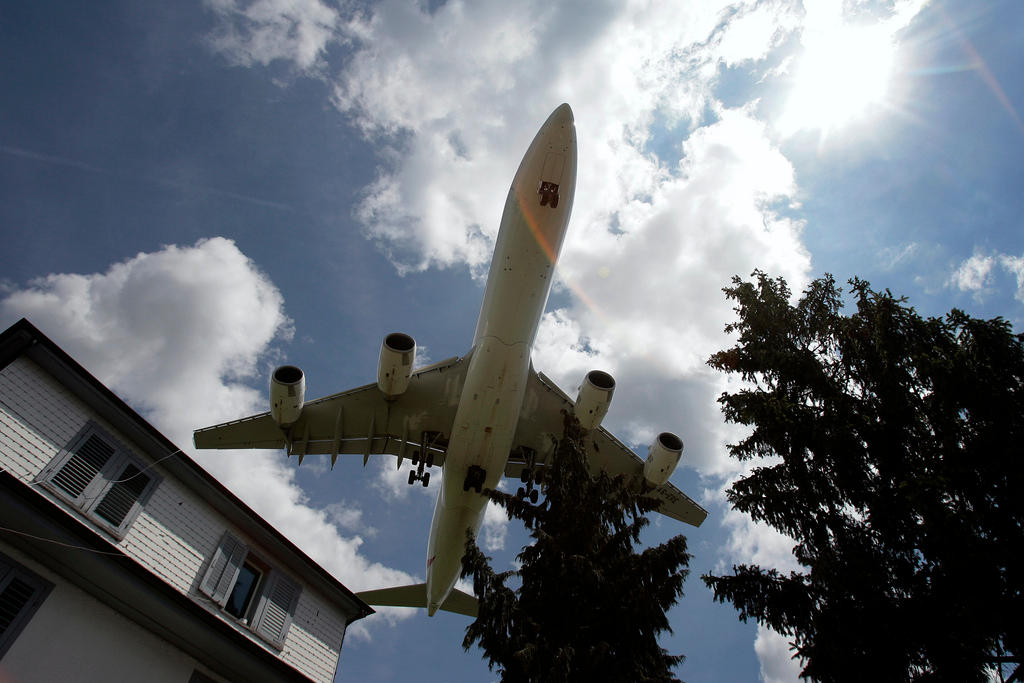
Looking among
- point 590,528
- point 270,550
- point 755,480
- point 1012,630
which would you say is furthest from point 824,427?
point 270,550

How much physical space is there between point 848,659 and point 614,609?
326cm

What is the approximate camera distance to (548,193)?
14258 millimetres

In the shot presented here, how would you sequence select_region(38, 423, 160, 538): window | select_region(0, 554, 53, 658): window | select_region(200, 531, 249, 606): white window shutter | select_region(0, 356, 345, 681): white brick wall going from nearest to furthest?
1. select_region(0, 554, 53, 658): window
2. select_region(0, 356, 345, 681): white brick wall
3. select_region(38, 423, 160, 538): window
4. select_region(200, 531, 249, 606): white window shutter

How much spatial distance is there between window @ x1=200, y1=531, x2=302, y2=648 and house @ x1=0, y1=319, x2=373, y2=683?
3 cm

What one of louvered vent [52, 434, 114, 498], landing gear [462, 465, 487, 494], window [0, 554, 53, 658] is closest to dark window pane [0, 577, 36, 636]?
window [0, 554, 53, 658]

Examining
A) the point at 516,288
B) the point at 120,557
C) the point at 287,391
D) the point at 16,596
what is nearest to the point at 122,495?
the point at 120,557

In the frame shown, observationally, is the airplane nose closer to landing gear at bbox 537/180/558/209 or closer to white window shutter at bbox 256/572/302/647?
landing gear at bbox 537/180/558/209

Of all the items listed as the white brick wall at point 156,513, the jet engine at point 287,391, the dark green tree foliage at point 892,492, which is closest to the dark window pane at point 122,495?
the white brick wall at point 156,513

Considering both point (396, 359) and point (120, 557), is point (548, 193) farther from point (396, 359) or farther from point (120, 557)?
point (120, 557)

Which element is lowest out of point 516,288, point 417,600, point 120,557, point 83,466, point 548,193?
point 120,557

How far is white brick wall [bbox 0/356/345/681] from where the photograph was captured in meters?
8.40

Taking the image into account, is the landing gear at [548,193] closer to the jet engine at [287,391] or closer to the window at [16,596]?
the jet engine at [287,391]

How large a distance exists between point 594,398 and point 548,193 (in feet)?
18.7

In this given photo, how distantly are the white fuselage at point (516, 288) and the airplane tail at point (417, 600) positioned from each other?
6.25 m
